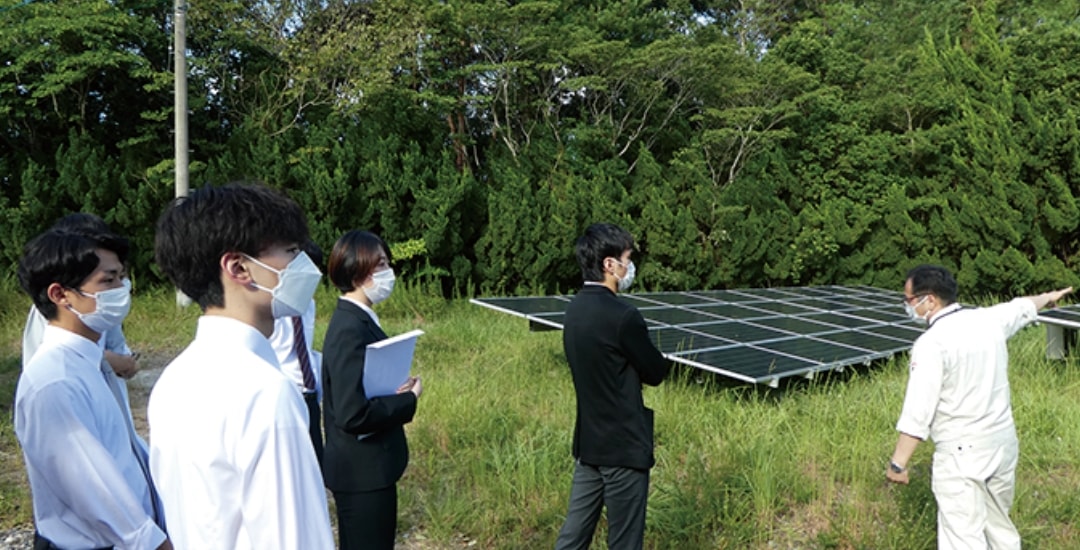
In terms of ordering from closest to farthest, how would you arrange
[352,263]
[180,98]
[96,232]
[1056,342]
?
[96,232] → [352,263] → [1056,342] → [180,98]

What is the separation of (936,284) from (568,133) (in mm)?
13583

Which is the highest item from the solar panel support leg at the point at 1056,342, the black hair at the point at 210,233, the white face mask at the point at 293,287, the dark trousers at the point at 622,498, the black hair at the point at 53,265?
the black hair at the point at 210,233

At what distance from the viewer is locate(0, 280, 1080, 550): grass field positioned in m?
4.32

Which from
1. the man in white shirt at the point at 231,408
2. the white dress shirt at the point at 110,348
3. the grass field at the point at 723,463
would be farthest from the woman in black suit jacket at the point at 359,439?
the grass field at the point at 723,463

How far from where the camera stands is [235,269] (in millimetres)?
1450

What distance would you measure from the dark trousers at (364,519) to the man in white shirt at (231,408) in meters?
1.35

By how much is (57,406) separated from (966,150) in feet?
65.2

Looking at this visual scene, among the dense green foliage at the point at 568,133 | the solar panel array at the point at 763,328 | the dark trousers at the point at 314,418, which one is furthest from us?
the dense green foliage at the point at 568,133

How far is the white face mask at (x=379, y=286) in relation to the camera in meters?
2.96

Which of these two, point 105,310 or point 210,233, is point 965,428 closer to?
point 210,233

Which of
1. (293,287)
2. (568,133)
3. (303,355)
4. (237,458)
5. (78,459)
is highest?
(568,133)

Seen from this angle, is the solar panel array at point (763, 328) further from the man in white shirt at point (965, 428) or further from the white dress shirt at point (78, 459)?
the white dress shirt at point (78, 459)

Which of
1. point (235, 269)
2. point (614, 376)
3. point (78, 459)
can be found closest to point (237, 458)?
point (235, 269)

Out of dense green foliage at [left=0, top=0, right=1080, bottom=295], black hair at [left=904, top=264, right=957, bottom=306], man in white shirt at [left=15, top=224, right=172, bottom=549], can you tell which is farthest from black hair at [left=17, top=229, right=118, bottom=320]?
dense green foliage at [left=0, top=0, right=1080, bottom=295]
